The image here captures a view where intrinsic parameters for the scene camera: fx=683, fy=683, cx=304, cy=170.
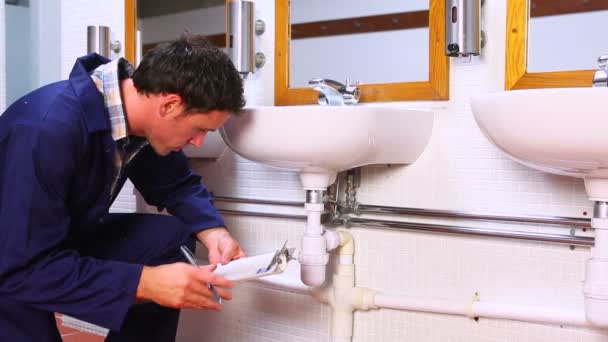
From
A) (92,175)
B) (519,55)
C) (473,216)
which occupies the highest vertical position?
(519,55)

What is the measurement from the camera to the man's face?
4.53ft

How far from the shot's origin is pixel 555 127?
121cm

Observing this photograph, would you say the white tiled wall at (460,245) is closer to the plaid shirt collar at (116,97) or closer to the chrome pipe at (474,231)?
the chrome pipe at (474,231)

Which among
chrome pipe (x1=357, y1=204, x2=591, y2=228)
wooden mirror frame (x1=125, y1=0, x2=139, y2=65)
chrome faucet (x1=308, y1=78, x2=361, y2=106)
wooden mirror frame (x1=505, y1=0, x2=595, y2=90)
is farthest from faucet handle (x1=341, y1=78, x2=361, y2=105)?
wooden mirror frame (x1=125, y1=0, x2=139, y2=65)

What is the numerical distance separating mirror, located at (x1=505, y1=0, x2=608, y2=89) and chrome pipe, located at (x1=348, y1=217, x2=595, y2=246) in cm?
34

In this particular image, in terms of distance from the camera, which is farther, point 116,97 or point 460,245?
point 460,245

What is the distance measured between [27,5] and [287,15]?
1567mm

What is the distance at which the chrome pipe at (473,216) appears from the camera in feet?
5.09

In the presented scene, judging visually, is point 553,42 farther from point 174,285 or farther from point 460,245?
point 174,285

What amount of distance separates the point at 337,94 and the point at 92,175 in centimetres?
68

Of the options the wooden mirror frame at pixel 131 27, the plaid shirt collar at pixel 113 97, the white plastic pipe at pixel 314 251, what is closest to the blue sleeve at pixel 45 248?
the plaid shirt collar at pixel 113 97

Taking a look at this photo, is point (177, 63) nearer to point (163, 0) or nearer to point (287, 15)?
point (287, 15)

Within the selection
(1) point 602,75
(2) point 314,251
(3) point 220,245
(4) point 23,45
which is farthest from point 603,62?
(4) point 23,45

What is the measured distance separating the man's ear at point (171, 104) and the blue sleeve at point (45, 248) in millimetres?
190
